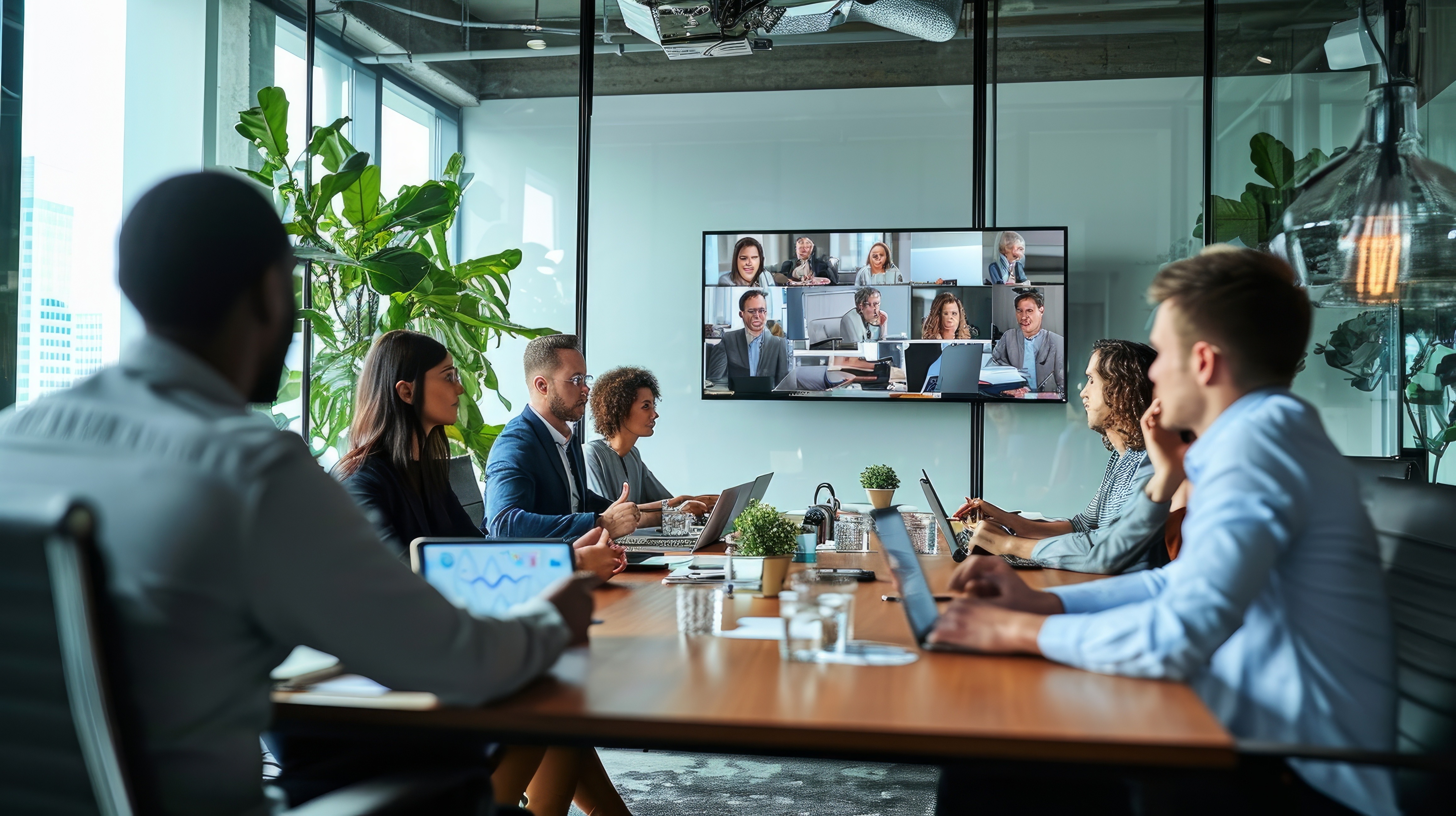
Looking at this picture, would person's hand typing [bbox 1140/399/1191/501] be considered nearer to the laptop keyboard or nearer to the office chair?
the laptop keyboard

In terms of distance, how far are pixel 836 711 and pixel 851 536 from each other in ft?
5.88

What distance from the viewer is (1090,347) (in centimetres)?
542

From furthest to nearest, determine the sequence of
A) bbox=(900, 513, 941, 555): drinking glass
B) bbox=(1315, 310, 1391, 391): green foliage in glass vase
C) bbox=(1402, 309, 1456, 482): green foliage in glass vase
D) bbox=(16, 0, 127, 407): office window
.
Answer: bbox=(1315, 310, 1391, 391): green foliage in glass vase, bbox=(1402, 309, 1456, 482): green foliage in glass vase, bbox=(16, 0, 127, 407): office window, bbox=(900, 513, 941, 555): drinking glass

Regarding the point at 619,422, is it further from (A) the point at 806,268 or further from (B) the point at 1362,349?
(B) the point at 1362,349

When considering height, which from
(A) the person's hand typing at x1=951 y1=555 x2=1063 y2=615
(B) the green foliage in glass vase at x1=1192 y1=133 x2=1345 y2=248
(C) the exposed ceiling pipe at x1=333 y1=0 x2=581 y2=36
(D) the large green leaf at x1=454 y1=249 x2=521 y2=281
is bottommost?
(A) the person's hand typing at x1=951 y1=555 x2=1063 y2=615

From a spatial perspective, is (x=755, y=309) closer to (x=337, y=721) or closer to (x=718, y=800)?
(x=718, y=800)

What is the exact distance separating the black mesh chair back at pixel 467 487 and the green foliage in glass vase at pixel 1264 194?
3.88m

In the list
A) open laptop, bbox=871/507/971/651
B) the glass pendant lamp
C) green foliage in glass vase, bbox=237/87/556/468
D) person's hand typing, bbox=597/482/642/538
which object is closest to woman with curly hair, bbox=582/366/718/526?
green foliage in glass vase, bbox=237/87/556/468

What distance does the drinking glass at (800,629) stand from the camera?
1.50 meters

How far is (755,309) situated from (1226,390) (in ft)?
13.7

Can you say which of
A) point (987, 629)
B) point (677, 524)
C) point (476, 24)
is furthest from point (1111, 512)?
point (476, 24)

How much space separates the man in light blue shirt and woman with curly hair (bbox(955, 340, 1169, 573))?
3.29 ft

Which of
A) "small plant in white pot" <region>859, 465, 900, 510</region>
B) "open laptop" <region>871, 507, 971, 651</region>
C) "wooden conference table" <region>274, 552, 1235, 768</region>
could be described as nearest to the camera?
"wooden conference table" <region>274, 552, 1235, 768</region>

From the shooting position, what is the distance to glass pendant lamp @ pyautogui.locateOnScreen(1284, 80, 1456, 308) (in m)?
2.93
